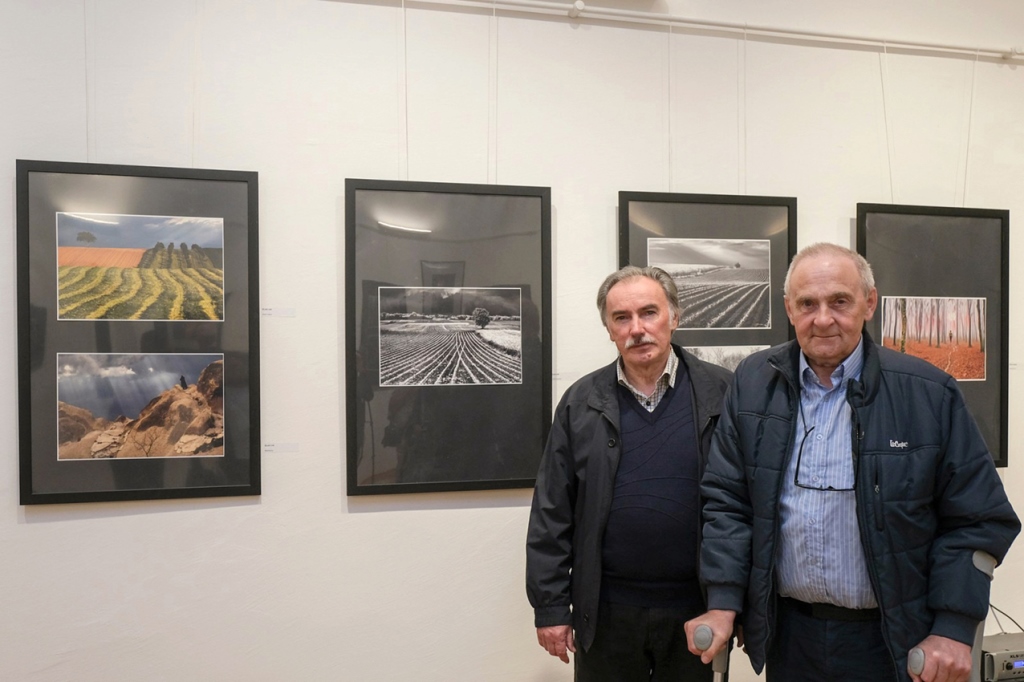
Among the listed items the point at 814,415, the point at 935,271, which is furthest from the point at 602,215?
the point at 935,271

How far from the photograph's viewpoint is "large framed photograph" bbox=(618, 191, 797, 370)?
2.29 m

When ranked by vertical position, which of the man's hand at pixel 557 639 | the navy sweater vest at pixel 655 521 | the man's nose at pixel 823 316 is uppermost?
the man's nose at pixel 823 316

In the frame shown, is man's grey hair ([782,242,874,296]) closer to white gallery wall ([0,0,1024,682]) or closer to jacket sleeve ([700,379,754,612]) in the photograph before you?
jacket sleeve ([700,379,754,612])

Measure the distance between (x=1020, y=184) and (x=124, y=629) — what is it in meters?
3.32

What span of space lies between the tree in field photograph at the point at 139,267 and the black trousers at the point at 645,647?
138cm

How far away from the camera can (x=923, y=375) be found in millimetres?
1496

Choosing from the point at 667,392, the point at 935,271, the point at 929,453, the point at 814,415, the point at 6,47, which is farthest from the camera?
the point at 935,271

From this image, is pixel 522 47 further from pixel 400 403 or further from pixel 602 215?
pixel 400 403

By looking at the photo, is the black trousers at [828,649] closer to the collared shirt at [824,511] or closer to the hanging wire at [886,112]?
the collared shirt at [824,511]

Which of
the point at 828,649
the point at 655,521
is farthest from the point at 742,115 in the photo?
the point at 828,649

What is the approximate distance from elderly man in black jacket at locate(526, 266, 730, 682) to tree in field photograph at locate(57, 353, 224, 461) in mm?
995

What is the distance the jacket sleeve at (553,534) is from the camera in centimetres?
177

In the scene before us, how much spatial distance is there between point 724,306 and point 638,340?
2.36ft

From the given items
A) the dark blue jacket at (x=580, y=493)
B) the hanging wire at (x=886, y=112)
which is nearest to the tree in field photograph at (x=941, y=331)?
the hanging wire at (x=886, y=112)
